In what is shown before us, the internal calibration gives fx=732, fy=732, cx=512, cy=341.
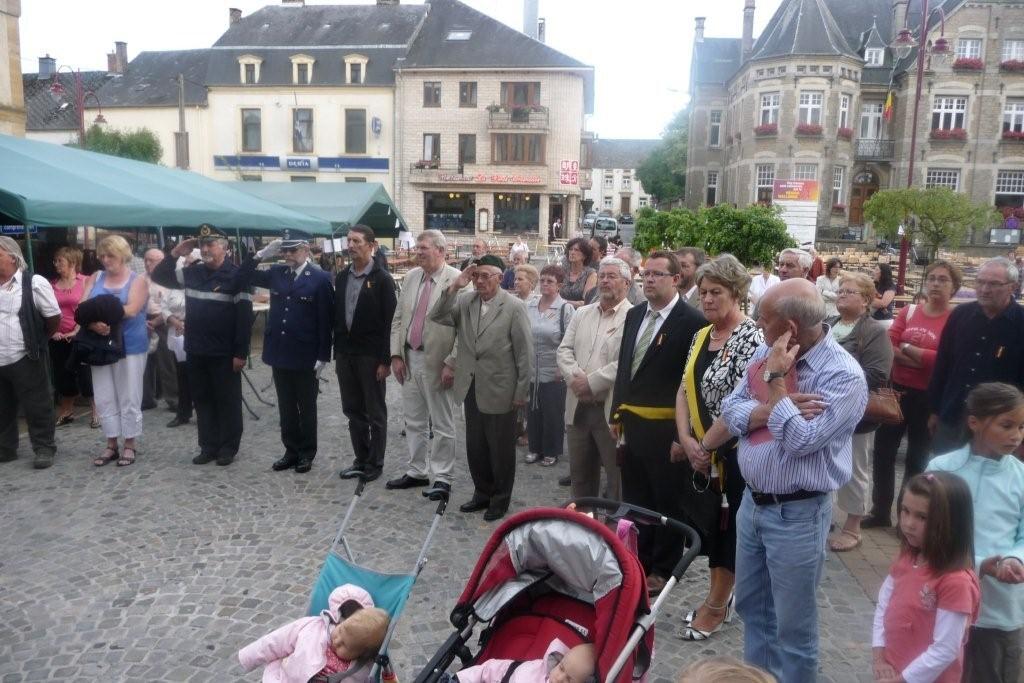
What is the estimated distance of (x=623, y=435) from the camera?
4340 millimetres

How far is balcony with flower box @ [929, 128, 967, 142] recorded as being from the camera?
38.7 meters

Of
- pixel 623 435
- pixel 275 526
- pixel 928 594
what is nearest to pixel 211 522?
pixel 275 526

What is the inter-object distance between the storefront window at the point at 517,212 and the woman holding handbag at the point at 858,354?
3468cm

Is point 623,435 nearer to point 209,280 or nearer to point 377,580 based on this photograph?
point 377,580

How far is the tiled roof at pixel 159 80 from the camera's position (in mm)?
40219

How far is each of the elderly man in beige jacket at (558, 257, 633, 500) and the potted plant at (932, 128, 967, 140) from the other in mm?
41881

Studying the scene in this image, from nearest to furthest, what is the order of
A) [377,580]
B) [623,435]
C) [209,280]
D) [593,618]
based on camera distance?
[593,618], [377,580], [623,435], [209,280]

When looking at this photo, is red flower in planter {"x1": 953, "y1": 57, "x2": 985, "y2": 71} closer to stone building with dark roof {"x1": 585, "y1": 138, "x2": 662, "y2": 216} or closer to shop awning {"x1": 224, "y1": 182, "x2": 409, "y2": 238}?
shop awning {"x1": 224, "y1": 182, "x2": 409, "y2": 238}

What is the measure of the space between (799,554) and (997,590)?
797mm

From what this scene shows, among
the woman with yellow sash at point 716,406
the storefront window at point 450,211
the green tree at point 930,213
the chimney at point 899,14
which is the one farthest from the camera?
the chimney at point 899,14

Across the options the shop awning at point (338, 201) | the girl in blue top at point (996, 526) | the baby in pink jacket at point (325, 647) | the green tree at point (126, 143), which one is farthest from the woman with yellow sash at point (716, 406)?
the green tree at point (126, 143)

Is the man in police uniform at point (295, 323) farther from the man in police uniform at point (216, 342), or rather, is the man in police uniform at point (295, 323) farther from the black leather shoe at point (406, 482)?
the black leather shoe at point (406, 482)

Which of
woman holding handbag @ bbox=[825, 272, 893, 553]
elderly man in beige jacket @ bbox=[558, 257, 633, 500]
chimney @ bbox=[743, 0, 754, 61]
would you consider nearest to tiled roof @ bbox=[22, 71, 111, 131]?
chimney @ bbox=[743, 0, 754, 61]

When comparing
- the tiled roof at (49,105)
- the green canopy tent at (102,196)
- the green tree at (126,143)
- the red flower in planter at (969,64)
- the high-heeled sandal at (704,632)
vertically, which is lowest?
the high-heeled sandal at (704,632)
